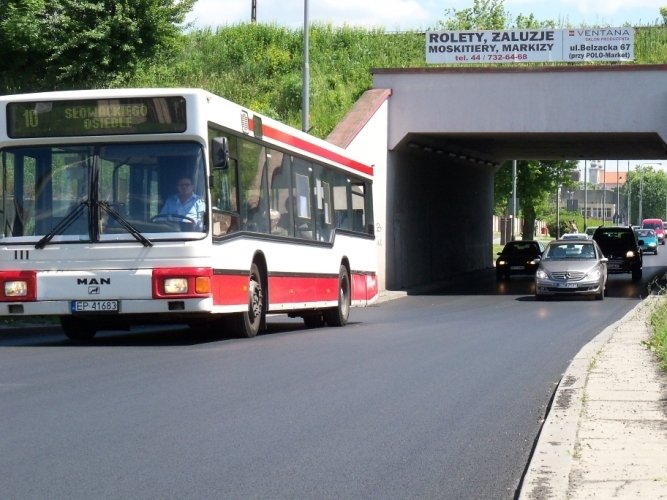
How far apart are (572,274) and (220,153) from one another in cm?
1949

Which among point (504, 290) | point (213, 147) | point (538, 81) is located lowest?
point (504, 290)

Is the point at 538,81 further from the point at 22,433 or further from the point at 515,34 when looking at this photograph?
the point at 22,433

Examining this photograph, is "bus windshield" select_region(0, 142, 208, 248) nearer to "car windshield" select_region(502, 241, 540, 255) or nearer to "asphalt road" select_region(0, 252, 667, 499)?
"asphalt road" select_region(0, 252, 667, 499)

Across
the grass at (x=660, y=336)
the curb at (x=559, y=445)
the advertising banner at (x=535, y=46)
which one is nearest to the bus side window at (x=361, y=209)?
the grass at (x=660, y=336)

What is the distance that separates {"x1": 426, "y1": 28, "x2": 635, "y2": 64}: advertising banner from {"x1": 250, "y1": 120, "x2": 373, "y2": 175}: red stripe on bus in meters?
13.7

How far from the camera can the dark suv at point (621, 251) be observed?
47625 mm

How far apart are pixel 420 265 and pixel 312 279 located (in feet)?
77.9

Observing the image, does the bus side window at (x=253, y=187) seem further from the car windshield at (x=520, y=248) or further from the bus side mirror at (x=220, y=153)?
the car windshield at (x=520, y=248)

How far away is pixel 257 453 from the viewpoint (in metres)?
8.16

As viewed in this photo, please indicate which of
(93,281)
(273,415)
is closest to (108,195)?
(93,281)

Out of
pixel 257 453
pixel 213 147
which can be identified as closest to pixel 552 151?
pixel 213 147

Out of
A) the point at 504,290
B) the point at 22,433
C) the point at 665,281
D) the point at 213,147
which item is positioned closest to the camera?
the point at 22,433

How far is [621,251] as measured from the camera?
48000 mm

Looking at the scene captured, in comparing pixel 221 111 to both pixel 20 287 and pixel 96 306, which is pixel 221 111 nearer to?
pixel 96 306
